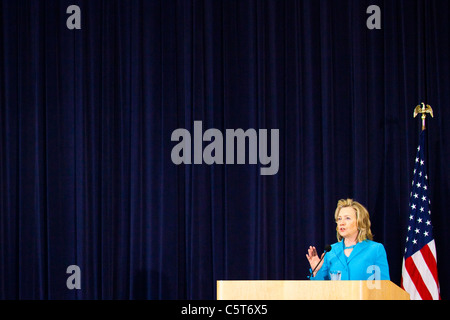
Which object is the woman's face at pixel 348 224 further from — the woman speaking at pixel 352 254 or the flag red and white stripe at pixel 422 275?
the flag red and white stripe at pixel 422 275

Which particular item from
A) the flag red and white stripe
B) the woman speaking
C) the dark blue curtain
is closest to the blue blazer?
the woman speaking

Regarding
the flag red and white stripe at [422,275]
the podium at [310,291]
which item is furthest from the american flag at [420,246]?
the podium at [310,291]

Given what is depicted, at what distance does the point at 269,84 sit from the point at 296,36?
0.53 meters

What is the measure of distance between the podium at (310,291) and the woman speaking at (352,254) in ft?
3.18

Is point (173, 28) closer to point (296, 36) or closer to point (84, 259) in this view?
point (296, 36)

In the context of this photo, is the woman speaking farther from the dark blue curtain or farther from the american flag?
the dark blue curtain

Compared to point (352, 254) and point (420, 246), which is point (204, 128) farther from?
point (420, 246)

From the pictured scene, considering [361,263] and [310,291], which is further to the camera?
[361,263]

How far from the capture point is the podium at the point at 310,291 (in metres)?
2.57

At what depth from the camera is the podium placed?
257cm

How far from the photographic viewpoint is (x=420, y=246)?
4.63 meters

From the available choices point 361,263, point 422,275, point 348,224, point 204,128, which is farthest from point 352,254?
point 204,128

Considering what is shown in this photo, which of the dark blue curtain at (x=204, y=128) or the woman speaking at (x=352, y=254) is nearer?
the woman speaking at (x=352, y=254)

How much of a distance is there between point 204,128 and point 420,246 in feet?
7.24
